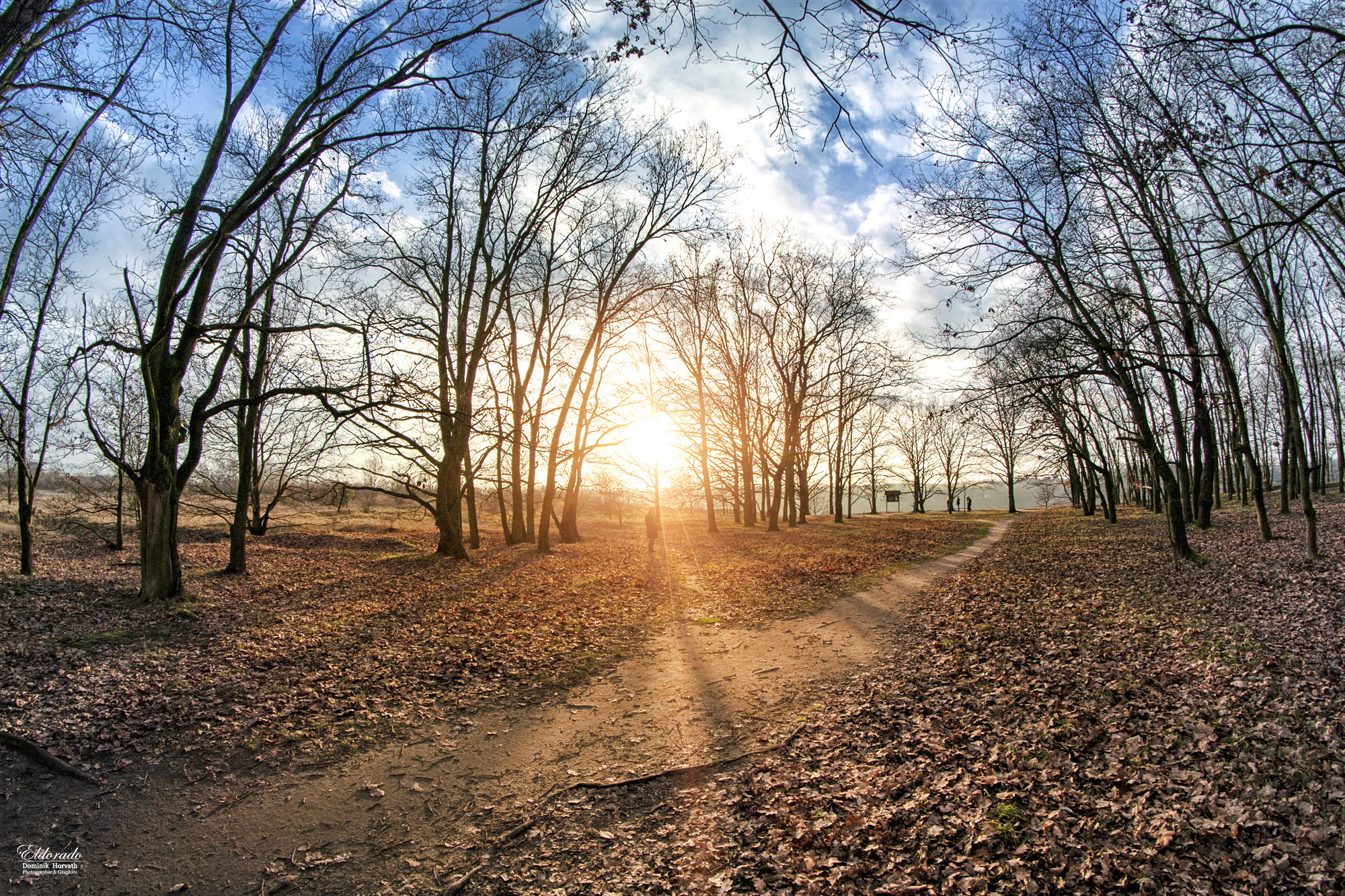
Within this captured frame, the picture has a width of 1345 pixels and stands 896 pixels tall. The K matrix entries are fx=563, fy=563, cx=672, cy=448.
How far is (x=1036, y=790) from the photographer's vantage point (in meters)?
4.10

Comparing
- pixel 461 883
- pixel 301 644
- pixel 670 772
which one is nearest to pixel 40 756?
pixel 301 644

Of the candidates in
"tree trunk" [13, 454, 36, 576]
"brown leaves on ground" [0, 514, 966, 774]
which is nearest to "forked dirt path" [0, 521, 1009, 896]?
"brown leaves on ground" [0, 514, 966, 774]

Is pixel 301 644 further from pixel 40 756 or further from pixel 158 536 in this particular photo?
pixel 158 536

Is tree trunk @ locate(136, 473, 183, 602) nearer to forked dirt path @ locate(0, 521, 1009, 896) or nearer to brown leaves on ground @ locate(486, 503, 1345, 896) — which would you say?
forked dirt path @ locate(0, 521, 1009, 896)

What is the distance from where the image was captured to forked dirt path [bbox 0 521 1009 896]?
3.61 metres

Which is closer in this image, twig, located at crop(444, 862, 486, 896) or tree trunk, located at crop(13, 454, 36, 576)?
twig, located at crop(444, 862, 486, 896)

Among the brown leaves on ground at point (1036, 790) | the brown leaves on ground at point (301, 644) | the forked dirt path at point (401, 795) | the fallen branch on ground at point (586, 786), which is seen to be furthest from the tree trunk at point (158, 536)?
the brown leaves on ground at point (1036, 790)

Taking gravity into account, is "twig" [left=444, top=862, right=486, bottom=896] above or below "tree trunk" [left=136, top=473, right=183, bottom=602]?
below

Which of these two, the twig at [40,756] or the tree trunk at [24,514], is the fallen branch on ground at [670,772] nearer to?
the twig at [40,756]

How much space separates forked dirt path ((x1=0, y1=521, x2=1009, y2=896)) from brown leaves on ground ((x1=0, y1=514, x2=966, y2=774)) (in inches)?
20.2

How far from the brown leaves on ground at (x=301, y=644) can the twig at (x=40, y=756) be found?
141mm

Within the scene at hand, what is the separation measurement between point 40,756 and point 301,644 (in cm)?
324

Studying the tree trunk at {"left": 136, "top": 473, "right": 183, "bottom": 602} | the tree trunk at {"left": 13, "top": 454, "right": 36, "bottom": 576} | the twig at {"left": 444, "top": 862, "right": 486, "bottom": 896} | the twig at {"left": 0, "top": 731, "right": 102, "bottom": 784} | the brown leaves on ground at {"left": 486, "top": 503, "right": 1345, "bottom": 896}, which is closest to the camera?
the brown leaves on ground at {"left": 486, "top": 503, "right": 1345, "bottom": 896}

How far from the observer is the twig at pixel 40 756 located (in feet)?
14.5
